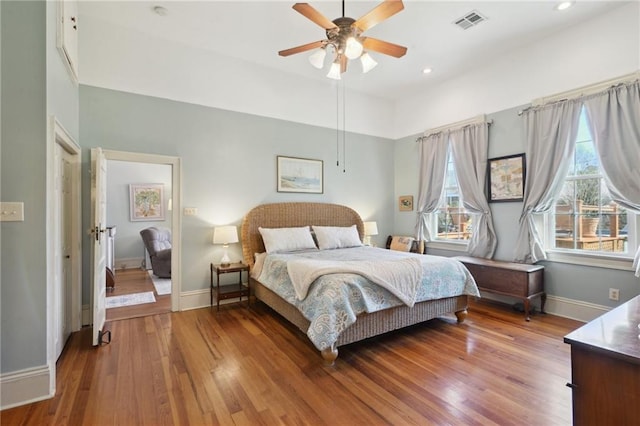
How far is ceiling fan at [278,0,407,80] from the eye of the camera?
2230mm

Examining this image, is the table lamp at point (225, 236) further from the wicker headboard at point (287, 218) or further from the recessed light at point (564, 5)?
the recessed light at point (564, 5)

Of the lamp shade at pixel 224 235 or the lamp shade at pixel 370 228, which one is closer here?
the lamp shade at pixel 224 235

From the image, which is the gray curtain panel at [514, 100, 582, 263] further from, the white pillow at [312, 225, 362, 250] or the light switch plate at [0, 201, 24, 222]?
the light switch plate at [0, 201, 24, 222]

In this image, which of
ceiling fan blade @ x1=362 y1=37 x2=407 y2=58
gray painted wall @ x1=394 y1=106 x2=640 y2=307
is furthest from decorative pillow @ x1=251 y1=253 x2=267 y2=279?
gray painted wall @ x1=394 y1=106 x2=640 y2=307

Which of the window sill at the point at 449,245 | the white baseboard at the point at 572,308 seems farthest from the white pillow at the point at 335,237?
the white baseboard at the point at 572,308

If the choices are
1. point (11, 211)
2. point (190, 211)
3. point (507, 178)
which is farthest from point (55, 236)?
point (507, 178)

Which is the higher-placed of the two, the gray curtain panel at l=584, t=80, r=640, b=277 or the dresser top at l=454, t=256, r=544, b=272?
the gray curtain panel at l=584, t=80, r=640, b=277

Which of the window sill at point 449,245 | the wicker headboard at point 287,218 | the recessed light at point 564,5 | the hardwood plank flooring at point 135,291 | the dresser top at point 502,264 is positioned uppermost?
the recessed light at point 564,5

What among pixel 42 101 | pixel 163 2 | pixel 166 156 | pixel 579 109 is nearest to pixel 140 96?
pixel 166 156

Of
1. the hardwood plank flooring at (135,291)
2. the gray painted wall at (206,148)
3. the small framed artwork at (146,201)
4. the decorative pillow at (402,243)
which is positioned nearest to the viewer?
the gray painted wall at (206,148)

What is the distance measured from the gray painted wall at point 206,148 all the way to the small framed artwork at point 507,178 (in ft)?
7.55

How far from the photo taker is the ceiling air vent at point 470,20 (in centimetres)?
320

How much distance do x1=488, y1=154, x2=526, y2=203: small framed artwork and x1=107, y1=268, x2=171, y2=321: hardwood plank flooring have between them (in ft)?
15.3

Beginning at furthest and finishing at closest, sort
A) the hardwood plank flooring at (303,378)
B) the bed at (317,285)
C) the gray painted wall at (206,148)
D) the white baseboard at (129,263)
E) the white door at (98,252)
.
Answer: the white baseboard at (129,263)
the gray painted wall at (206,148)
the white door at (98,252)
the bed at (317,285)
the hardwood plank flooring at (303,378)
